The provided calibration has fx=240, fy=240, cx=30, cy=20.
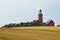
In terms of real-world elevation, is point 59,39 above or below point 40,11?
below

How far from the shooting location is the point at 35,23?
53000 mm

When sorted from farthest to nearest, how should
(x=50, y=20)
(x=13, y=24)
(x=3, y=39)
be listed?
1. (x=50, y=20)
2. (x=13, y=24)
3. (x=3, y=39)

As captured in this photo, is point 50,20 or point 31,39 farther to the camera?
point 50,20

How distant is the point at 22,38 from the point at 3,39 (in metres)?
1.44

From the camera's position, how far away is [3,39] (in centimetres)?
1680

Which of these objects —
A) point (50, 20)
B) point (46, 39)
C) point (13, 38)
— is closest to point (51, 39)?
point (46, 39)

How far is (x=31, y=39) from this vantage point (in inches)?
665

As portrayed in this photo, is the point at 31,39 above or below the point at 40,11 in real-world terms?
below

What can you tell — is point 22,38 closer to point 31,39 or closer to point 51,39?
point 31,39

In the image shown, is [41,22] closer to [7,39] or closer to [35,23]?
[35,23]

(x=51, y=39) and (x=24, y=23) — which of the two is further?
(x=24, y=23)

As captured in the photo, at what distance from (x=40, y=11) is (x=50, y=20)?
3651 mm

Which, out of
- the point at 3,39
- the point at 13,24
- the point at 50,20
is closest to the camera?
the point at 3,39

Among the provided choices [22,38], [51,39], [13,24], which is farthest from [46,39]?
[13,24]
